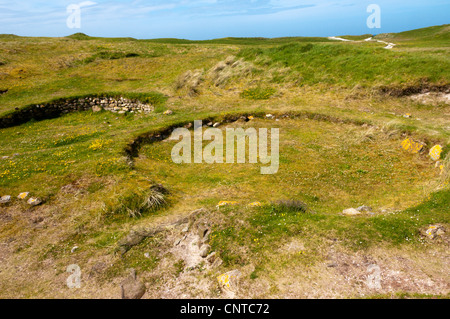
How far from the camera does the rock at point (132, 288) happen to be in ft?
26.0

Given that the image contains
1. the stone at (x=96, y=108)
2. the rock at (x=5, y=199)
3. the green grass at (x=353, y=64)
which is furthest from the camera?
the stone at (x=96, y=108)

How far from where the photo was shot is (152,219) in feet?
37.9

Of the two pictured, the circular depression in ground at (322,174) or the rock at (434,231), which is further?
the circular depression in ground at (322,174)

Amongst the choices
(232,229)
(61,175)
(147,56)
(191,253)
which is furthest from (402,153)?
(147,56)

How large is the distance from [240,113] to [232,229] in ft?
51.3

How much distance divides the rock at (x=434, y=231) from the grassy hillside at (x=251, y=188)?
0.11 meters

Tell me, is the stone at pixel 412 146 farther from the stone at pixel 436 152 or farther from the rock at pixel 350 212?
the rock at pixel 350 212

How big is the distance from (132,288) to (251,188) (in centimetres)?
776

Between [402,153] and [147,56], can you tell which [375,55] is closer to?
[402,153]

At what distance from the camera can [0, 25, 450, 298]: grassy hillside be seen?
841 centimetres

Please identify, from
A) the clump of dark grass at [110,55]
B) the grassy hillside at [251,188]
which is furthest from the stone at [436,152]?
the clump of dark grass at [110,55]

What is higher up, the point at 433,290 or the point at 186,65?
the point at 186,65

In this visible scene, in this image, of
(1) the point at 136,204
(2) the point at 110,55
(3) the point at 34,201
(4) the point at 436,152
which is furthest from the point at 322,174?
(2) the point at 110,55

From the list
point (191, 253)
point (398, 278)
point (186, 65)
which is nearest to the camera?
point (398, 278)
